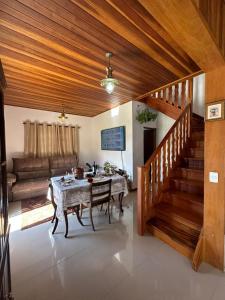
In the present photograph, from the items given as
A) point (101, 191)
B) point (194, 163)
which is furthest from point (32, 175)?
point (194, 163)

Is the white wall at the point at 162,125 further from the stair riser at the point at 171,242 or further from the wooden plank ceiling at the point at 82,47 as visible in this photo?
the stair riser at the point at 171,242

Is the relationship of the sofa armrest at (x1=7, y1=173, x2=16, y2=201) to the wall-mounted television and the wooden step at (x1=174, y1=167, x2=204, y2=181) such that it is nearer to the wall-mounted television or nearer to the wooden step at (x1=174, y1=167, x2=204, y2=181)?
the wall-mounted television

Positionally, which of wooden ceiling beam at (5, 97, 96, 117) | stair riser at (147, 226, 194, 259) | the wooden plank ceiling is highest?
the wooden plank ceiling

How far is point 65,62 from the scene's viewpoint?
8.32 feet

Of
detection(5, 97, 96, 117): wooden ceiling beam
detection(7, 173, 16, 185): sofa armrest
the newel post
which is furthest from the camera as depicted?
detection(5, 97, 96, 117): wooden ceiling beam

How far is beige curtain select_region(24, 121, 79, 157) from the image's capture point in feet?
17.0

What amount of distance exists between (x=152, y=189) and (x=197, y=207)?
0.75 metres

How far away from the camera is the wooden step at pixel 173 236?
2170 mm

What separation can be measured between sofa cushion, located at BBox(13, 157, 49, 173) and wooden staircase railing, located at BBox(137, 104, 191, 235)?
3.68 metres

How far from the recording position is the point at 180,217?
8.23ft

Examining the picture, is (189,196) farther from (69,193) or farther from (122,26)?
(122,26)

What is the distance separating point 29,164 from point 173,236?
4.41 meters

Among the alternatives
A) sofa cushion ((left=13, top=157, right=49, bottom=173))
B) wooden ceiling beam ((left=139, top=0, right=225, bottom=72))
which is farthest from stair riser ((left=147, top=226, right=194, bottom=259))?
sofa cushion ((left=13, top=157, right=49, bottom=173))

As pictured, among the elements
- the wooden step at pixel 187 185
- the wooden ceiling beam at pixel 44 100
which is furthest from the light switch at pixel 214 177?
the wooden ceiling beam at pixel 44 100
